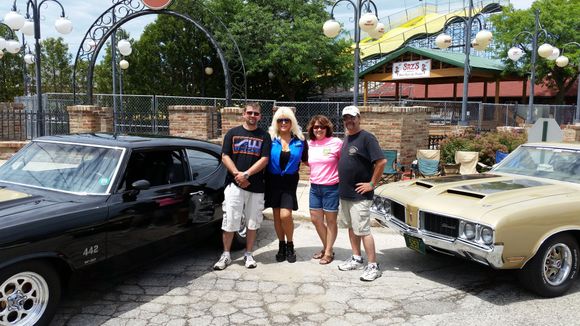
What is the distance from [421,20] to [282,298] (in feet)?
160

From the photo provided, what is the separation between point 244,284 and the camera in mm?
4836

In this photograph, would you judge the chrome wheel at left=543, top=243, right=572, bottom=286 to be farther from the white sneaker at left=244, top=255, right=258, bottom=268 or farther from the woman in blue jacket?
the white sneaker at left=244, top=255, right=258, bottom=268

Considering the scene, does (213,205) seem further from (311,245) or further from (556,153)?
(556,153)

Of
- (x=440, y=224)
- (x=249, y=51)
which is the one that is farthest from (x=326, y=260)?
(x=249, y=51)

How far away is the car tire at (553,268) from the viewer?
174 inches

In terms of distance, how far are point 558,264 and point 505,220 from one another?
967 millimetres

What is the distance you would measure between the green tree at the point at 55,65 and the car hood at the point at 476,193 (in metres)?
36.6

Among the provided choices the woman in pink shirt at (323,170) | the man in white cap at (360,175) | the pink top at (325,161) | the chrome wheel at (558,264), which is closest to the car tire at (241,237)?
Result: the woman in pink shirt at (323,170)

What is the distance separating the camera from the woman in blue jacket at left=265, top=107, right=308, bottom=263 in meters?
5.24

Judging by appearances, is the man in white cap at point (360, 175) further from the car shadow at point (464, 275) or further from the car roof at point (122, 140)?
the car roof at point (122, 140)

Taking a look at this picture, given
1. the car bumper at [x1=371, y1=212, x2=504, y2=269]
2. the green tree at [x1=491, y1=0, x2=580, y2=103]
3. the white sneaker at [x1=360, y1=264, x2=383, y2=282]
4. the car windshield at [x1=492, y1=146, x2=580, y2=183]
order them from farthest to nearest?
the green tree at [x1=491, y1=0, x2=580, y2=103]
the car windshield at [x1=492, y1=146, x2=580, y2=183]
the white sneaker at [x1=360, y1=264, x2=383, y2=282]
the car bumper at [x1=371, y1=212, x2=504, y2=269]

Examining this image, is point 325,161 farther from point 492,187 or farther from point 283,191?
point 492,187

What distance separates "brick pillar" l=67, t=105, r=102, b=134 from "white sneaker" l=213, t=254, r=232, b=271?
8824mm

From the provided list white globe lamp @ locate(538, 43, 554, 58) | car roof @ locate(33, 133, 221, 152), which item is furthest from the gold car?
white globe lamp @ locate(538, 43, 554, 58)
